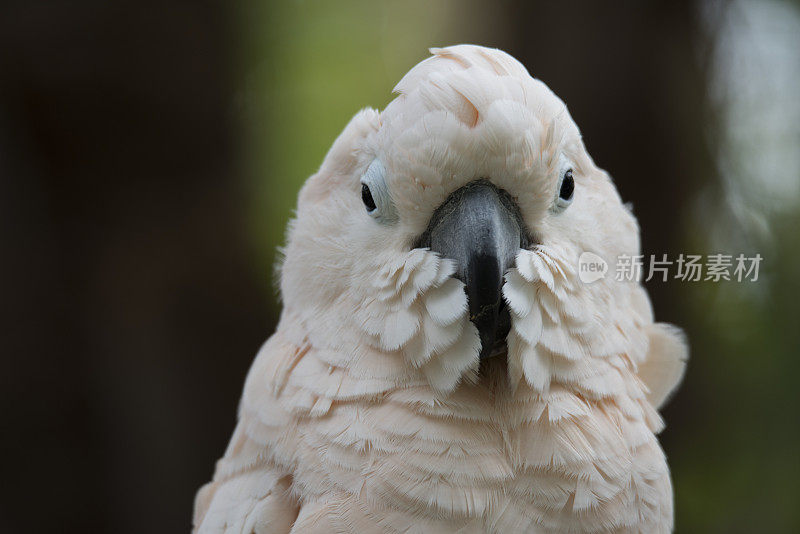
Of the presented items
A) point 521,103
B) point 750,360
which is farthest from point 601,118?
point 521,103

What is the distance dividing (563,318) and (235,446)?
0.79m

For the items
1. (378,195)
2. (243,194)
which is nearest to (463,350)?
(378,195)

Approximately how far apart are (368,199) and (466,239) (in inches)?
9.5

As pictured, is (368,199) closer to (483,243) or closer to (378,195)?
(378,195)

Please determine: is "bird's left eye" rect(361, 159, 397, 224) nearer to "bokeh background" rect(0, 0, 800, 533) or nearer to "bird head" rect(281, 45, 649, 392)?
"bird head" rect(281, 45, 649, 392)

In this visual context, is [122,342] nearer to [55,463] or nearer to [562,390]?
[55,463]

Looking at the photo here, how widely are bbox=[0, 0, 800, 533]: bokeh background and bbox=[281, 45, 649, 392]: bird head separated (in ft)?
5.15

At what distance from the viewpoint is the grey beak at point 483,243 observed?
1.03m

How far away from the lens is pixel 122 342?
3.13 meters

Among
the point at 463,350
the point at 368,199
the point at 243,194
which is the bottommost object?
the point at 463,350

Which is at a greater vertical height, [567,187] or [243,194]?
[567,187]

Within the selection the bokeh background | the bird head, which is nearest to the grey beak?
the bird head

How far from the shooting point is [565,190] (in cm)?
119

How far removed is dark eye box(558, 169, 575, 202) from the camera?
46.5 inches
